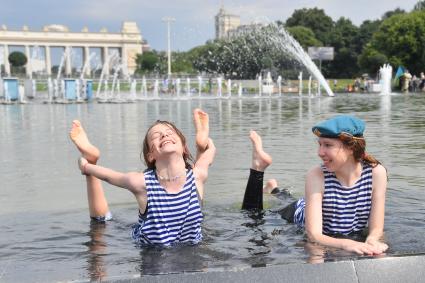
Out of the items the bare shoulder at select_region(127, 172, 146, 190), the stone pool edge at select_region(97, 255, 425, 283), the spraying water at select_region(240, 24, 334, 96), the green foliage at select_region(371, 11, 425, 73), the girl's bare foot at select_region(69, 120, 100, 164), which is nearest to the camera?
the stone pool edge at select_region(97, 255, 425, 283)

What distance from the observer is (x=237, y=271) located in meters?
3.36

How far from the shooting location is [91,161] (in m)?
4.65

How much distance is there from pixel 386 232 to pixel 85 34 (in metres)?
134

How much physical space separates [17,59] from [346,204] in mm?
126622

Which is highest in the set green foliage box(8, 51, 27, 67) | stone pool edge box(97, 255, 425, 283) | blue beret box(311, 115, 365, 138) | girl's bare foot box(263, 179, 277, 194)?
green foliage box(8, 51, 27, 67)

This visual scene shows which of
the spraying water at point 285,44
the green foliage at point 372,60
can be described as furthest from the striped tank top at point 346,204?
the green foliage at point 372,60

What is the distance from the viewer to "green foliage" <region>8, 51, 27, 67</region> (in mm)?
123375

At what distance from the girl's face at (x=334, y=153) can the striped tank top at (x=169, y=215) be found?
0.95m

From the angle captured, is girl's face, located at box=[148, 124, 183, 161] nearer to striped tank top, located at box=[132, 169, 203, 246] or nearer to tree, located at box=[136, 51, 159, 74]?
striped tank top, located at box=[132, 169, 203, 246]

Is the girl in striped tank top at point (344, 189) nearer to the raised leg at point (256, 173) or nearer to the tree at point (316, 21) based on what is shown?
the raised leg at point (256, 173)

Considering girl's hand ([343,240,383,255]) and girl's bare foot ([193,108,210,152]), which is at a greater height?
girl's bare foot ([193,108,210,152])

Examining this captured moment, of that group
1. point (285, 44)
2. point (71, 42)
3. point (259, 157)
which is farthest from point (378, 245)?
point (71, 42)

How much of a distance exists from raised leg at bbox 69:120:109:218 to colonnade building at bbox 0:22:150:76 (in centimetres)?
12059

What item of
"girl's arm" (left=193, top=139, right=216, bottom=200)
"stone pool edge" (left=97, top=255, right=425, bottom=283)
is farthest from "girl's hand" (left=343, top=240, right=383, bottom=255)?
"girl's arm" (left=193, top=139, right=216, bottom=200)
